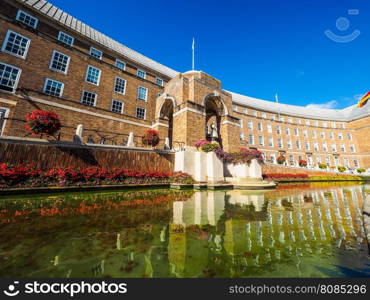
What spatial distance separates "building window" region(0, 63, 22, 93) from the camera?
1222cm

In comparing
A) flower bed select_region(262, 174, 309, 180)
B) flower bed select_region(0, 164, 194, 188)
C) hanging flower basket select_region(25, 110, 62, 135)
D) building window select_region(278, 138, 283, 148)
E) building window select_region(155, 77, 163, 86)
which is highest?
building window select_region(155, 77, 163, 86)

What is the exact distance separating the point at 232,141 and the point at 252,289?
17.3 metres

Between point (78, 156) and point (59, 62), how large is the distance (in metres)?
13.3

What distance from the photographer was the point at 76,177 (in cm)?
767

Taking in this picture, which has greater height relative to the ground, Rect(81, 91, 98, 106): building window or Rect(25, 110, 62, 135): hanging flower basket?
Rect(81, 91, 98, 106): building window

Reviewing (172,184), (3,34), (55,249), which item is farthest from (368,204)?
(3,34)

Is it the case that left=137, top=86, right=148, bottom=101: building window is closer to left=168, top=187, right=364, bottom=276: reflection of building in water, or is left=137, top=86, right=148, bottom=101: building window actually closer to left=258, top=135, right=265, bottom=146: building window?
left=168, top=187, right=364, bottom=276: reflection of building in water

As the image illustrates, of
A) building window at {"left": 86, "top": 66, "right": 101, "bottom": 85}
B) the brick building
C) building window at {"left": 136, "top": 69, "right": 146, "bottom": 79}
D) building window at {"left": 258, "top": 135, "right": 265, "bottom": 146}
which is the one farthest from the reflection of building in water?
building window at {"left": 258, "top": 135, "right": 265, "bottom": 146}

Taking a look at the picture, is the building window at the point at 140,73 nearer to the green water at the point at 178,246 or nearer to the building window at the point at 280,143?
the green water at the point at 178,246

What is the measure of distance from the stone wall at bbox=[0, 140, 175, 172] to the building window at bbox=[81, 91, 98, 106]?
10.2 metres

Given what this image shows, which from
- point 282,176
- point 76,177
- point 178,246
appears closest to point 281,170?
point 282,176

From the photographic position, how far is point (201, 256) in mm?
1845

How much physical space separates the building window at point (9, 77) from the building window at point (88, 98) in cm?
475

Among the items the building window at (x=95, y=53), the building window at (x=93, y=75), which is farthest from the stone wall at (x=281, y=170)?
the building window at (x=95, y=53)
